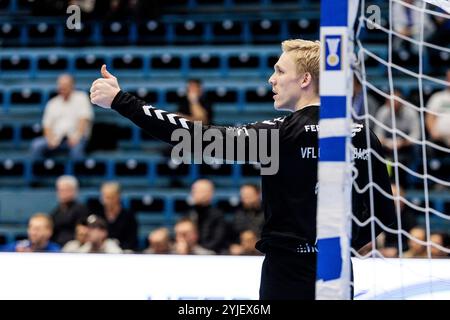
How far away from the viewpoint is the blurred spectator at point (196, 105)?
1084 centimetres

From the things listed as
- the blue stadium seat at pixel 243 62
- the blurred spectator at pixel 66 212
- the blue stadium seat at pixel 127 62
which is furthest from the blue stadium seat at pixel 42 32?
the blurred spectator at pixel 66 212

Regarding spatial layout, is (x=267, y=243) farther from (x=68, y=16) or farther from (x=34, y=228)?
(x=68, y=16)

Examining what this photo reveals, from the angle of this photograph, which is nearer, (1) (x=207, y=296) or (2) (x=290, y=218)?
(2) (x=290, y=218)

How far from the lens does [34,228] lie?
28.0 feet

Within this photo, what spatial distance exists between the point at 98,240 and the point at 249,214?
66.3 inches

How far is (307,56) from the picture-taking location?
386 centimetres

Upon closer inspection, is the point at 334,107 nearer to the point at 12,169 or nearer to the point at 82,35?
the point at 12,169

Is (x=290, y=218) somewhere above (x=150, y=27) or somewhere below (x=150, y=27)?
below

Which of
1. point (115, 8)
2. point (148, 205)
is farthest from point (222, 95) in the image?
point (115, 8)

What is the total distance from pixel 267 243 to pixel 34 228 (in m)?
5.09

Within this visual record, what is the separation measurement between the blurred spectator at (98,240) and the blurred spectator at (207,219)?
3.04 ft

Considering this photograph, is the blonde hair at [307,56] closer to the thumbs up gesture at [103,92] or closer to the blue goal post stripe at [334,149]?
the blue goal post stripe at [334,149]

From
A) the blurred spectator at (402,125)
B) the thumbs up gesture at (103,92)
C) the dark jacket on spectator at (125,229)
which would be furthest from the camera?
the blurred spectator at (402,125)
